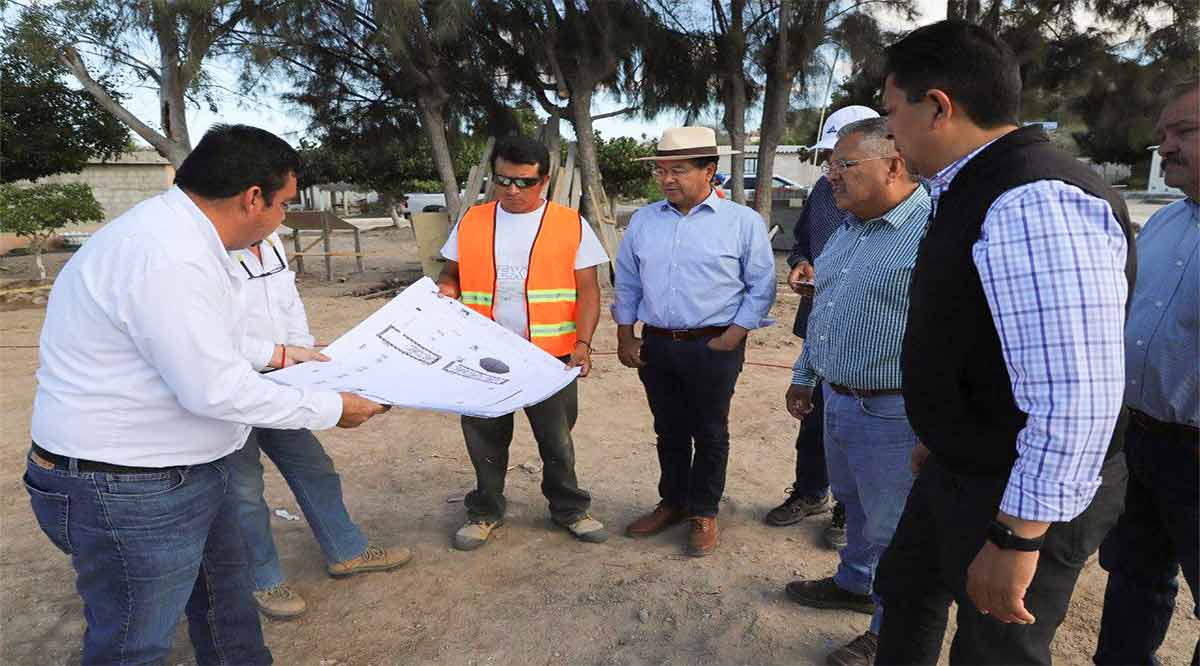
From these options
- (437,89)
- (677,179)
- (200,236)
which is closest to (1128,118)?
(437,89)

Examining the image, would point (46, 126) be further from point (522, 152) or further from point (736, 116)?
point (522, 152)

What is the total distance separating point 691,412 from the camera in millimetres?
3277

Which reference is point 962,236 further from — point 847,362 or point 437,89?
point 437,89

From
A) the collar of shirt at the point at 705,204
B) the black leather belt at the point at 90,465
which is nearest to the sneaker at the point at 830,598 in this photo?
the collar of shirt at the point at 705,204

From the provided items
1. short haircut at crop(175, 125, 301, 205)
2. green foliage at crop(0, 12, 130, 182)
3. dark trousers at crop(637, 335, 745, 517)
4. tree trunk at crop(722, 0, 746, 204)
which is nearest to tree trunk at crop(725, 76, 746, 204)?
tree trunk at crop(722, 0, 746, 204)

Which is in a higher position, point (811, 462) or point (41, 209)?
point (41, 209)

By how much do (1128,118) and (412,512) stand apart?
11056 mm

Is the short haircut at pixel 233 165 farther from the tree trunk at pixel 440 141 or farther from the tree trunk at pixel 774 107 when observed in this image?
the tree trunk at pixel 440 141

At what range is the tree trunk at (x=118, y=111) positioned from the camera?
9562mm

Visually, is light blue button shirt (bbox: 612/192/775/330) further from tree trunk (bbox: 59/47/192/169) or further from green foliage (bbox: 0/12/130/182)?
green foliage (bbox: 0/12/130/182)

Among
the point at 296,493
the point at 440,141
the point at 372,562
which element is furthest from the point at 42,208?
the point at 372,562

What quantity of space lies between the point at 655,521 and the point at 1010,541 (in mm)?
2215

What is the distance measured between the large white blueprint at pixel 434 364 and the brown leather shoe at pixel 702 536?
3.26 feet

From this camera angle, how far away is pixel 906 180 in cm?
226
